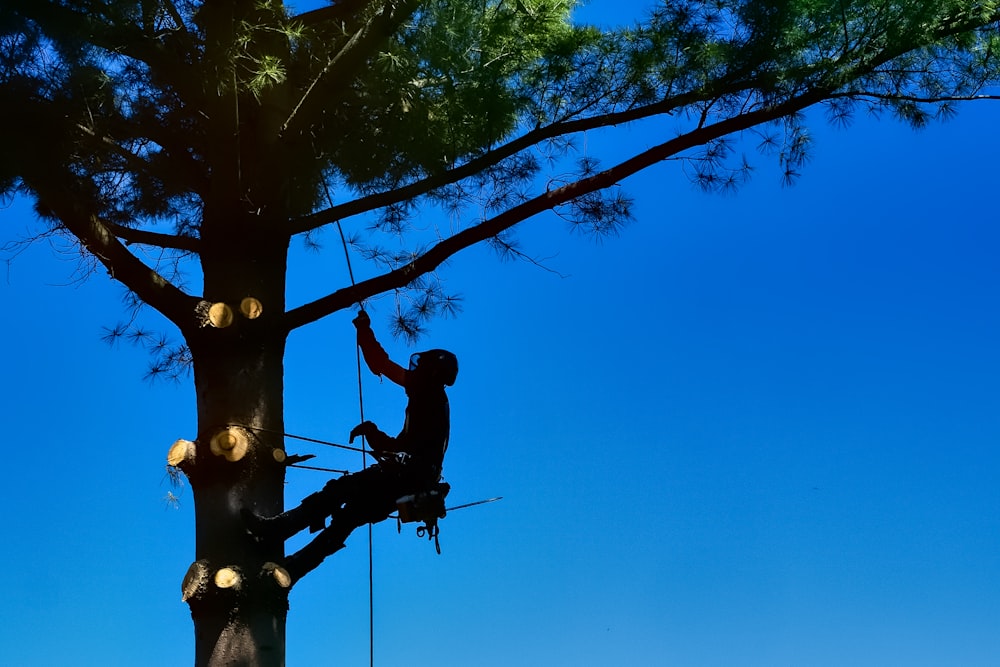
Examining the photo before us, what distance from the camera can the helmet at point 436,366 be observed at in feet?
11.1

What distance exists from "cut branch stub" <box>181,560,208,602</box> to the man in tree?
7.0 inches

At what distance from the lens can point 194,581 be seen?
294 cm

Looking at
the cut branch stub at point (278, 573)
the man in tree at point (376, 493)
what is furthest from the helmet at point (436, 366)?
the cut branch stub at point (278, 573)

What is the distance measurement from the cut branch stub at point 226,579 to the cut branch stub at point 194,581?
4cm

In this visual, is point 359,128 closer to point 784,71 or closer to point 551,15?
point 551,15

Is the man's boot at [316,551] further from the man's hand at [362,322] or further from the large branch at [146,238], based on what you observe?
the large branch at [146,238]

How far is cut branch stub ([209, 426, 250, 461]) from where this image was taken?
3.09 metres

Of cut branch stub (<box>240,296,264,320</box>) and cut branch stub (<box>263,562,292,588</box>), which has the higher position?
cut branch stub (<box>240,296,264,320</box>)

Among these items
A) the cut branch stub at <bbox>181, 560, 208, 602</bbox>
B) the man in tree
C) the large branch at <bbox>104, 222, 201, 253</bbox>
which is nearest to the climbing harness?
the man in tree

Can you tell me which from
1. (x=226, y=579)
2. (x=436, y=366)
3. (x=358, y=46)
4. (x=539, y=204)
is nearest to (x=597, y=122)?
(x=539, y=204)

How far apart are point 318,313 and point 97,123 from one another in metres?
1.13

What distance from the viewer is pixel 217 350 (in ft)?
10.6

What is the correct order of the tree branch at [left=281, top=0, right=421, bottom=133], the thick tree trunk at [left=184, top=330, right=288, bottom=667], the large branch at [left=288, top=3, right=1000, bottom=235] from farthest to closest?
the large branch at [left=288, top=3, right=1000, bottom=235], the tree branch at [left=281, top=0, right=421, bottom=133], the thick tree trunk at [left=184, top=330, right=288, bottom=667]

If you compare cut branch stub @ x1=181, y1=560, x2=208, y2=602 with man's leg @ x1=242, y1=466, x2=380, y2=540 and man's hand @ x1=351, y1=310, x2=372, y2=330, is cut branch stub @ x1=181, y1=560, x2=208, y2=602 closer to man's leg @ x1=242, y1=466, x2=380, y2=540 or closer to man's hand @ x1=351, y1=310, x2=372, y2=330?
man's leg @ x1=242, y1=466, x2=380, y2=540
